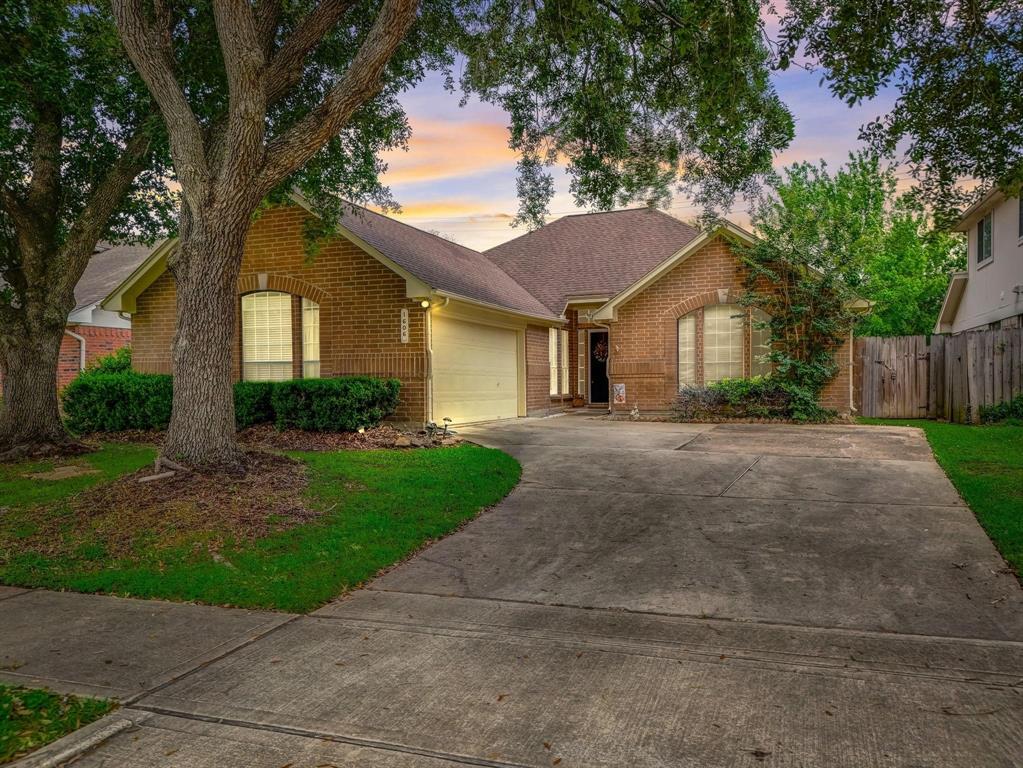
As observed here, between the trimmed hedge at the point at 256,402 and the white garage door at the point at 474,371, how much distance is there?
1.45 metres

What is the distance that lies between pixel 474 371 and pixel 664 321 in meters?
5.24

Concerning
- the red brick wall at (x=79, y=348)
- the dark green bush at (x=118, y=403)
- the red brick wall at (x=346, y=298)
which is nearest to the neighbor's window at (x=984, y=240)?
the red brick wall at (x=346, y=298)

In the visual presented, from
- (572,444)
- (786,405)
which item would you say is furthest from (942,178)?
(786,405)

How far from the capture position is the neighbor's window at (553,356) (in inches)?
842

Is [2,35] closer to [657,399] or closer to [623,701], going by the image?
[623,701]

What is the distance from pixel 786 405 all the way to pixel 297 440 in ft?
35.6

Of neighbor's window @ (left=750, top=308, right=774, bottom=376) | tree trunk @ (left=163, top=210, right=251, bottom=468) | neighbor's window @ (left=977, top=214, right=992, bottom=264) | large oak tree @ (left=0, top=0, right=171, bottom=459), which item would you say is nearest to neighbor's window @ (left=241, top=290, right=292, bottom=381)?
large oak tree @ (left=0, top=0, right=171, bottom=459)

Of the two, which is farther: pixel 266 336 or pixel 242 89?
pixel 266 336

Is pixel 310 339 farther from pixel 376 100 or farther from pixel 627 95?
pixel 627 95

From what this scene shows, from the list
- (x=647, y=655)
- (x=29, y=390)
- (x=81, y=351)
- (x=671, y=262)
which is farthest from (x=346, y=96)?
(x=81, y=351)

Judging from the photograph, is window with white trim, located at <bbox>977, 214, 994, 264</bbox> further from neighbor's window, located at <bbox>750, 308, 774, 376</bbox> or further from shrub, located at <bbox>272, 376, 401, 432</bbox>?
shrub, located at <bbox>272, 376, 401, 432</bbox>

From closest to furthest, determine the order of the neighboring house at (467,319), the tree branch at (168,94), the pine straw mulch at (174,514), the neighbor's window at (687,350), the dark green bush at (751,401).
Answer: the pine straw mulch at (174,514) → the tree branch at (168,94) → the neighboring house at (467,319) → the dark green bush at (751,401) → the neighbor's window at (687,350)

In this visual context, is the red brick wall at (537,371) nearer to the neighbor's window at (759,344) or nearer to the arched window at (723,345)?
the arched window at (723,345)

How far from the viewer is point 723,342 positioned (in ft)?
59.3
